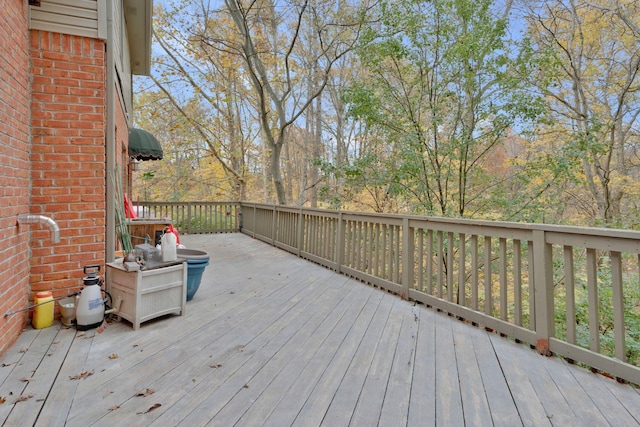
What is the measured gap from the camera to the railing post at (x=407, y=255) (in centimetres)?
368

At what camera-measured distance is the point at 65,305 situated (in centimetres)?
275

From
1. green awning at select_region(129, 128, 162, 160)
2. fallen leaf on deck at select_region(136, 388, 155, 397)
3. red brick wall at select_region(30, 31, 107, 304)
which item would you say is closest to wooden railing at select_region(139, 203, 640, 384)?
fallen leaf on deck at select_region(136, 388, 155, 397)

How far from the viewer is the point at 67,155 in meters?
2.83

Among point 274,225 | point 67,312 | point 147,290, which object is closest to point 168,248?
point 147,290

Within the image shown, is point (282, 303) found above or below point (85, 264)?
below

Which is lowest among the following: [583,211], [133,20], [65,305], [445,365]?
[445,365]

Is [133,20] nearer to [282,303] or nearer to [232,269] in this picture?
[232,269]

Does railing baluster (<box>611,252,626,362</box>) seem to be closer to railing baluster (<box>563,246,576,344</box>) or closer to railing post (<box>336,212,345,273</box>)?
railing baluster (<box>563,246,576,344</box>)

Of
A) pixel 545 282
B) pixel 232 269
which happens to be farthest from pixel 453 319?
pixel 232 269

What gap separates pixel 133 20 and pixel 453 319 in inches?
269

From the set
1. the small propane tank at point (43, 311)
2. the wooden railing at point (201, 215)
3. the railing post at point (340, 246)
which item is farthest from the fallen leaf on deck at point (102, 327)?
the wooden railing at point (201, 215)

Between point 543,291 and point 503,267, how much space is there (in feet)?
1.24

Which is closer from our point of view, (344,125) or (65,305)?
(65,305)

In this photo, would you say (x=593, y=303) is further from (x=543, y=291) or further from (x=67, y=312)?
(x=67, y=312)
